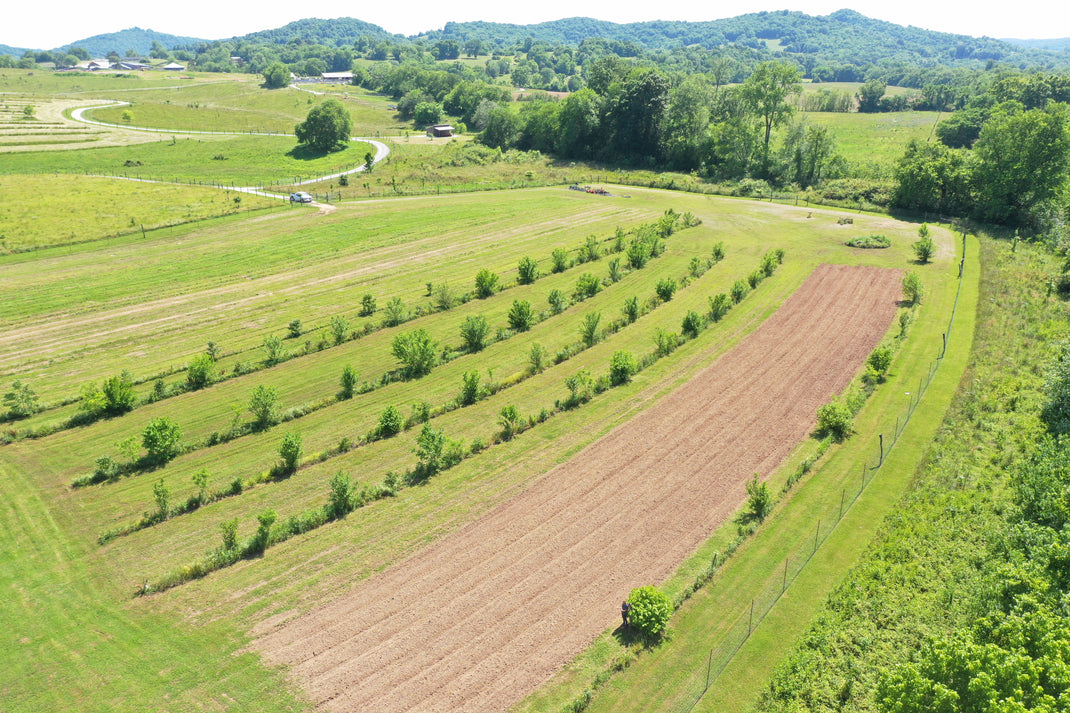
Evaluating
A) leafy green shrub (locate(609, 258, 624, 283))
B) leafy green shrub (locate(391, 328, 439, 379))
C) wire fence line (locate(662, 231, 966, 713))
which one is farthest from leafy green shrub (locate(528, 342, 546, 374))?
wire fence line (locate(662, 231, 966, 713))

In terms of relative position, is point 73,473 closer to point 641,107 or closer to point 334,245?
point 334,245

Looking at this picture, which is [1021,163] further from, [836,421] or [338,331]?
[338,331]

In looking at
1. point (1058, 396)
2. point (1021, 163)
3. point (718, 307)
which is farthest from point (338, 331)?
point (1021, 163)

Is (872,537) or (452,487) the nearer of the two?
(872,537)

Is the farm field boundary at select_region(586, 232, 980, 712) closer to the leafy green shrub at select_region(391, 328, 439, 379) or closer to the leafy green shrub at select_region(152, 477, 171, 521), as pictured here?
the leafy green shrub at select_region(152, 477, 171, 521)

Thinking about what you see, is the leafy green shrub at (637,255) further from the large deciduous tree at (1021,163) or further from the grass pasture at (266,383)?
the large deciduous tree at (1021,163)

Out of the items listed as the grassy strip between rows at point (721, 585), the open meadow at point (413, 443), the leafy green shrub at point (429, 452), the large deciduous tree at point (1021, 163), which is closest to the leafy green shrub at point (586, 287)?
the open meadow at point (413, 443)

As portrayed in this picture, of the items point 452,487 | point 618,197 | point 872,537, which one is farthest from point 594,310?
point 618,197
